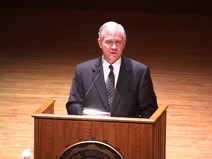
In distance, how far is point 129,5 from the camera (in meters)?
6.97

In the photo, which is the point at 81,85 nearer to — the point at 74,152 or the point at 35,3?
the point at 74,152

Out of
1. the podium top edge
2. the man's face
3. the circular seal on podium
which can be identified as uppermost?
the man's face

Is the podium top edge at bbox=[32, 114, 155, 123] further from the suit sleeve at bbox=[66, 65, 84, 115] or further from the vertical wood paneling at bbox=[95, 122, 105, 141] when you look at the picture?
the suit sleeve at bbox=[66, 65, 84, 115]

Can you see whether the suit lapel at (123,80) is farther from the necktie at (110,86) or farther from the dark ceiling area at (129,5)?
the dark ceiling area at (129,5)

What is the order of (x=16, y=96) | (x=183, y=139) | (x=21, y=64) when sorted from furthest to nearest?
(x=21, y=64) < (x=16, y=96) < (x=183, y=139)

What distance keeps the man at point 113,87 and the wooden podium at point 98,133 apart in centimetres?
27

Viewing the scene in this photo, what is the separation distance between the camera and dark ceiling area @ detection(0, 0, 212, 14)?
6867 mm

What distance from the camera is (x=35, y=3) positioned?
23.5ft

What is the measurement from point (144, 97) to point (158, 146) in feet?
0.94

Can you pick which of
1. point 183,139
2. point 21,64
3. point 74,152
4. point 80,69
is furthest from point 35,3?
point 74,152

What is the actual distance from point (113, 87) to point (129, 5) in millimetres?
4064

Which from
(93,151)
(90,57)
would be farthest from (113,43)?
(90,57)

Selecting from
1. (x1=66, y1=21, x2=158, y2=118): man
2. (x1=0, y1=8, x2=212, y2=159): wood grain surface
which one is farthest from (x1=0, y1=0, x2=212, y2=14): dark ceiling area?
(x1=66, y1=21, x2=158, y2=118): man

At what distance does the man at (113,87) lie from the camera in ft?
9.62
